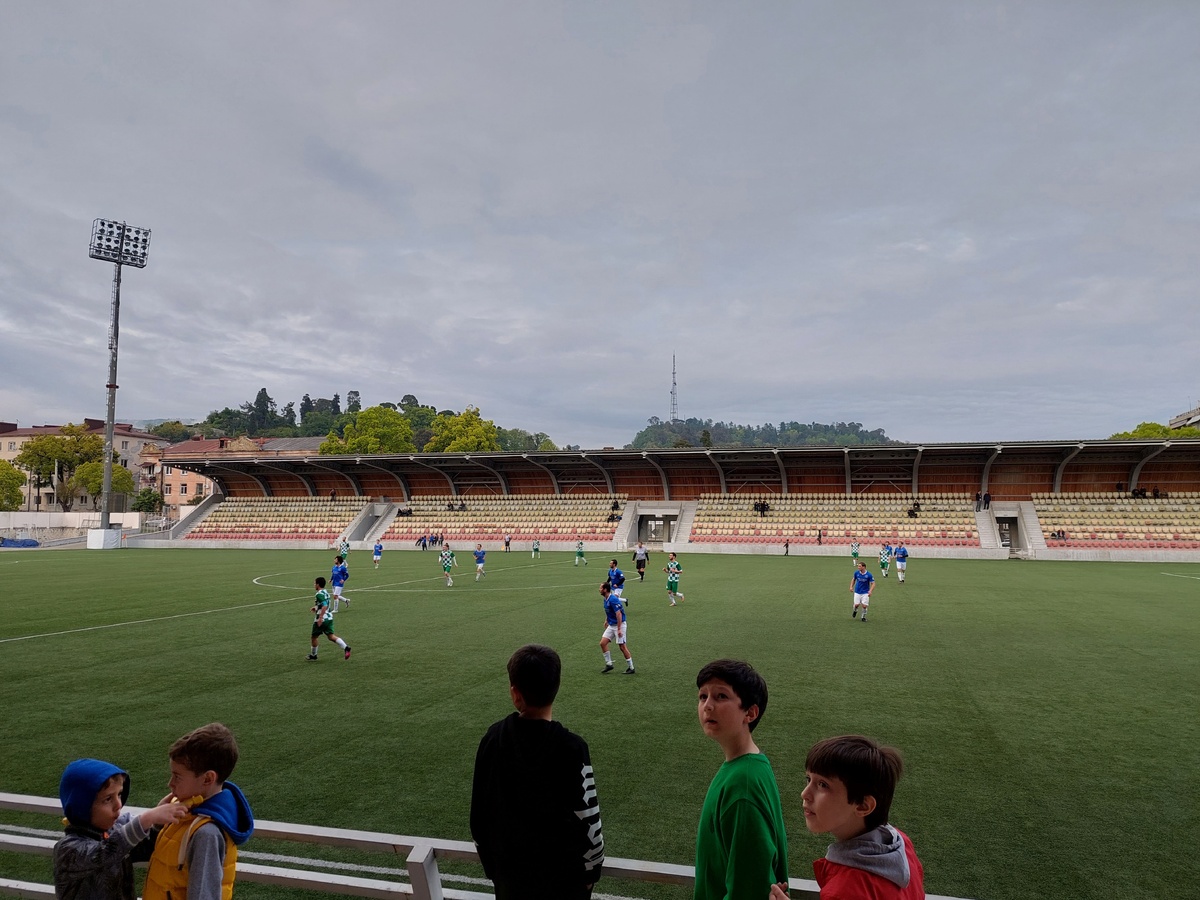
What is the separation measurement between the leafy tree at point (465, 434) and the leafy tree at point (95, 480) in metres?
34.4

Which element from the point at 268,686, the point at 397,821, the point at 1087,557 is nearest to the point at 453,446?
the point at 1087,557

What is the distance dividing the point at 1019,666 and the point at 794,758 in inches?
271

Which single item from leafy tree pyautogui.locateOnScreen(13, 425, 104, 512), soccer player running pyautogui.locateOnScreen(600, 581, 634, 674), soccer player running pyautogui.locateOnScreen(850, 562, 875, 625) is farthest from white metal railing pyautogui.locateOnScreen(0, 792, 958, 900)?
leafy tree pyautogui.locateOnScreen(13, 425, 104, 512)

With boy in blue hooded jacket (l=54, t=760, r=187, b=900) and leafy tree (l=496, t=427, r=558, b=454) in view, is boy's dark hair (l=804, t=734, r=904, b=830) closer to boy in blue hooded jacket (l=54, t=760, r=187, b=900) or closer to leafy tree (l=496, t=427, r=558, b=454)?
boy in blue hooded jacket (l=54, t=760, r=187, b=900)

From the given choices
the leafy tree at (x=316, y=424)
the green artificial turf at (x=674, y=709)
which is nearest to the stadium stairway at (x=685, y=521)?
the green artificial turf at (x=674, y=709)

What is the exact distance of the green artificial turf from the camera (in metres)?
5.90

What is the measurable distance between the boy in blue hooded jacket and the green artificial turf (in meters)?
2.41

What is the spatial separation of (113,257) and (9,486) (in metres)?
38.2

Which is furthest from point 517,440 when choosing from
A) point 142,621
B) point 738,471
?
point 142,621

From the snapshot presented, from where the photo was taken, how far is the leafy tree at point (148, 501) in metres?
85.9

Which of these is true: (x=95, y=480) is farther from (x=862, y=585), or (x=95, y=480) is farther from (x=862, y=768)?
(x=862, y=768)

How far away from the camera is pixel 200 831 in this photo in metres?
3.05

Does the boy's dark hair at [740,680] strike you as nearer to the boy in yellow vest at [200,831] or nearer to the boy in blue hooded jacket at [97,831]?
the boy in yellow vest at [200,831]

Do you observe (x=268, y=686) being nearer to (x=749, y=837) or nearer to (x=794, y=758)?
(x=794, y=758)
